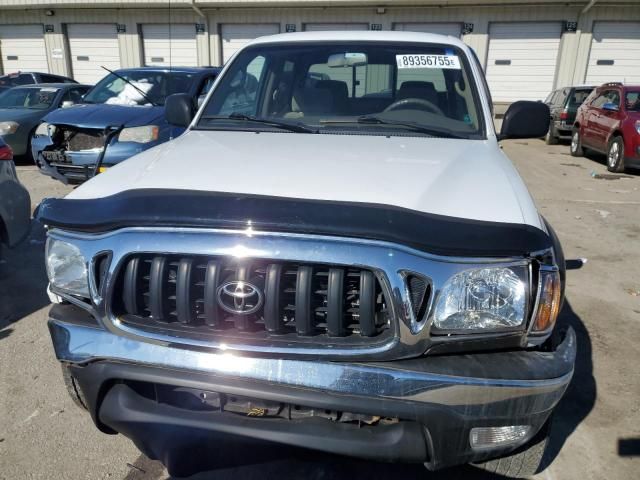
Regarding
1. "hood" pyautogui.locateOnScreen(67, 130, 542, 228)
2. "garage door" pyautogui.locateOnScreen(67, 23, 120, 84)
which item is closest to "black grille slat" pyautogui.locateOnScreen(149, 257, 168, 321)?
"hood" pyautogui.locateOnScreen(67, 130, 542, 228)

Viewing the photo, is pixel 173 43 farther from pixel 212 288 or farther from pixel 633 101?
pixel 212 288

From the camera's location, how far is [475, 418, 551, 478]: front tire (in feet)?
6.36

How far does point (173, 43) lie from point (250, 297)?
21.6 meters

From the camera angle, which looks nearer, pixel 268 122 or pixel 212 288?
pixel 212 288

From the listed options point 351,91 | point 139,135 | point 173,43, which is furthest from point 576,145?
point 173,43

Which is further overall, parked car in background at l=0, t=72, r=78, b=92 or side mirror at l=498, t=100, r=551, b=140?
parked car in background at l=0, t=72, r=78, b=92

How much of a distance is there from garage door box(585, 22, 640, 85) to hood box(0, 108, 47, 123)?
1761 centimetres

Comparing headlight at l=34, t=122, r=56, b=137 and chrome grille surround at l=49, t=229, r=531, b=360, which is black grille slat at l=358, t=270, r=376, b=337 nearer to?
chrome grille surround at l=49, t=229, r=531, b=360

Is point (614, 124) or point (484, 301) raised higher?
point (484, 301)

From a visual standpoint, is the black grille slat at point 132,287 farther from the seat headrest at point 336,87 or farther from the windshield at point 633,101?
the windshield at point 633,101

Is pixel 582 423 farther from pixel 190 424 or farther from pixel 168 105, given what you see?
pixel 168 105

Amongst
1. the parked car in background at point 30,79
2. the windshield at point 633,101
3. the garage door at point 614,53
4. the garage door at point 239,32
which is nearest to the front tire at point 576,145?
the windshield at point 633,101

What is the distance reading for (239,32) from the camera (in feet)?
65.8

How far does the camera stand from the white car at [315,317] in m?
1.63
